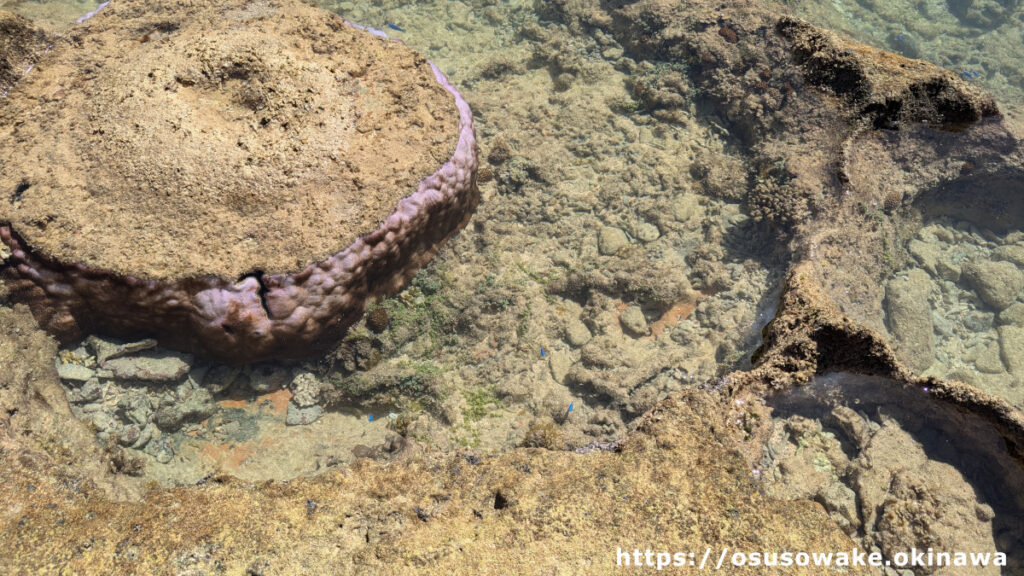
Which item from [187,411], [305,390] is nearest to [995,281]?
[305,390]

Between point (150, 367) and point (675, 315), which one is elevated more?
point (675, 315)

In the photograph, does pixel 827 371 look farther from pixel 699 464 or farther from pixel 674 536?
pixel 674 536

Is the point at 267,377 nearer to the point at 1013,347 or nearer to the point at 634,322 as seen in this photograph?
the point at 634,322

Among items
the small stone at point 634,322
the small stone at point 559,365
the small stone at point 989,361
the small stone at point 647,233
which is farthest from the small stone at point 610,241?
the small stone at point 989,361

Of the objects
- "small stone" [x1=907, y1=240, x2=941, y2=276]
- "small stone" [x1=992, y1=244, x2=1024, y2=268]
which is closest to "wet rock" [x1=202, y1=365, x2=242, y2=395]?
"small stone" [x1=907, y1=240, x2=941, y2=276]

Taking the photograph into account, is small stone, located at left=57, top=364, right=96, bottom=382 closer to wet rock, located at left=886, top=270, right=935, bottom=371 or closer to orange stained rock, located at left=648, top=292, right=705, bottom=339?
orange stained rock, located at left=648, top=292, right=705, bottom=339

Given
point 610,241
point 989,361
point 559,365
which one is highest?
point 610,241

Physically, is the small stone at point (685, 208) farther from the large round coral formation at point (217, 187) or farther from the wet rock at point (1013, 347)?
the wet rock at point (1013, 347)
